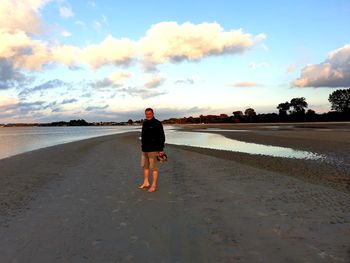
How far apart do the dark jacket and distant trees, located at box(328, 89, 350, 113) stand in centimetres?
11465

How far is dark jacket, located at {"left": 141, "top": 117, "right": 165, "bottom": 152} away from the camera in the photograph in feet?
33.0

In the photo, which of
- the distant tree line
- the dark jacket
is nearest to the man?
the dark jacket

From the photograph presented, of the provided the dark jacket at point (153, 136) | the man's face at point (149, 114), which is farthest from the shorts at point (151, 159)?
the man's face at point (149, 114)


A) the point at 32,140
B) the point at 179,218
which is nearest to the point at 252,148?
the point at 179,218

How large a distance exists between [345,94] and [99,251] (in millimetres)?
123350

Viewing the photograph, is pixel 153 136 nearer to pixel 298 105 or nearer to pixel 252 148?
pixel 252 148

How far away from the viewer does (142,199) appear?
30.2ft

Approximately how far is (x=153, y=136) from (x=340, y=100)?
4661 inches

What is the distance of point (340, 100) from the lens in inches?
4555

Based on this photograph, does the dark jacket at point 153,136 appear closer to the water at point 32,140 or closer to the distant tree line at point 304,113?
the water at point 32,140

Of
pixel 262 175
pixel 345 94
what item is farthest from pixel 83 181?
pixel 345 94

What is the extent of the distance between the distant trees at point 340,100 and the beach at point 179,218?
4349 inches

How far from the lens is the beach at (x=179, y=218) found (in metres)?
5.46

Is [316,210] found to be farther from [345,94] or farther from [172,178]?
[345,94]
